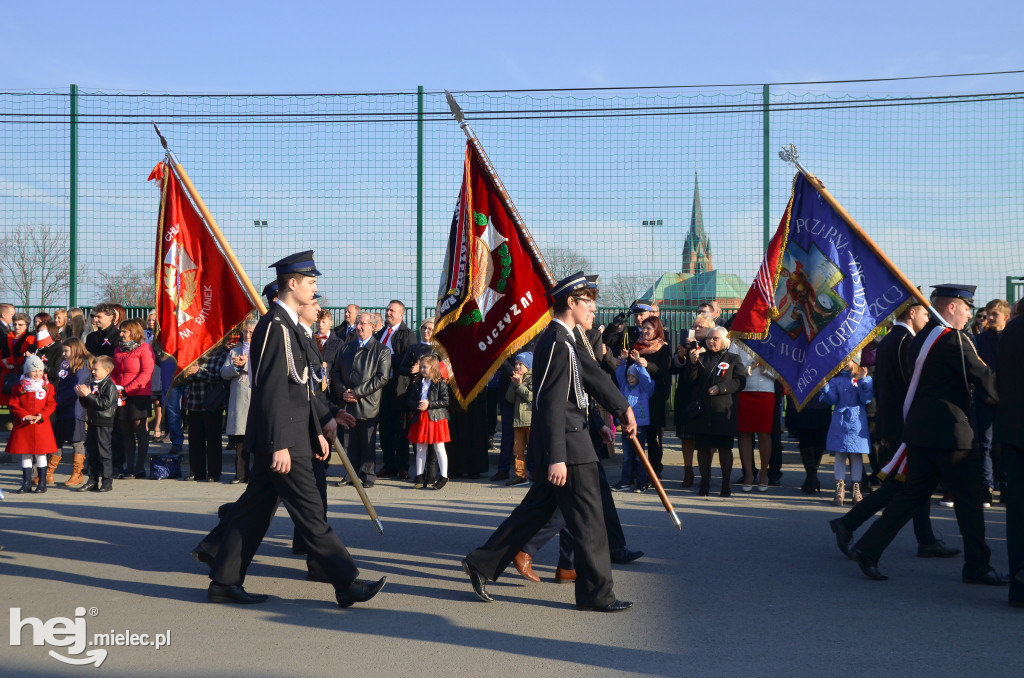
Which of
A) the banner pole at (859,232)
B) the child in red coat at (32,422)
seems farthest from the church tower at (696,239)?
the child in red coat at (32,422)

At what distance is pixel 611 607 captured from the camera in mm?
5598

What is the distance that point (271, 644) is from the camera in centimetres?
498

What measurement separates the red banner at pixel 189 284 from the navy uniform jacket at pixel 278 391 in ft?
7.97

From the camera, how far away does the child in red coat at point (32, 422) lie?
10.2m

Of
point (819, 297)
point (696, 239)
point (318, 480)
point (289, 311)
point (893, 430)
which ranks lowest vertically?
point (318, 480)

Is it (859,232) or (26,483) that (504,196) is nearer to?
(859,232)

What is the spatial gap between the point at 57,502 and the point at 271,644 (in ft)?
18.3

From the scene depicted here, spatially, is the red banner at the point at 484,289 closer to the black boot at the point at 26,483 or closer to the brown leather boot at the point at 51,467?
the black boot at the point at 26,483

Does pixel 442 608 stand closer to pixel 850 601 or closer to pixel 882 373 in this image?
pixel 850 601

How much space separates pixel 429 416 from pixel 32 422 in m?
3.99

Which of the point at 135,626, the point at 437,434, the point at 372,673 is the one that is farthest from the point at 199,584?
the point at 437,434

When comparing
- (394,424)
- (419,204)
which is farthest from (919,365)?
(419,204)

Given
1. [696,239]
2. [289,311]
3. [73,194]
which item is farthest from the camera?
[73,194]

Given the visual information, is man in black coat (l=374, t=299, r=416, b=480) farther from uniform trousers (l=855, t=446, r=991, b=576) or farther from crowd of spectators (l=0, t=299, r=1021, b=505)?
uniform trousers (l=855, t=446, r=991, b=576)
